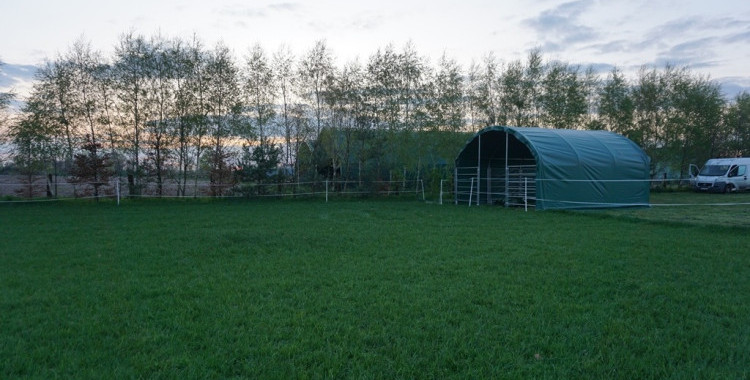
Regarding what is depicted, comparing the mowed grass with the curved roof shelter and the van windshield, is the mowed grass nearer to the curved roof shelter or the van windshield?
the curved roof shelter

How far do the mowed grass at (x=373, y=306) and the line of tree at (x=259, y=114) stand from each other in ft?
32.0

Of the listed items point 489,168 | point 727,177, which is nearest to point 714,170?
point 727,177

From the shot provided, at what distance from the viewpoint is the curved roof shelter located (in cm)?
1348

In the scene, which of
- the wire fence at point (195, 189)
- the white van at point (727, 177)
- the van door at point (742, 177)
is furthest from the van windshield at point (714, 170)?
the wire fence at point (195, 189)

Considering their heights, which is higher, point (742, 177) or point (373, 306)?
point (742, 177)

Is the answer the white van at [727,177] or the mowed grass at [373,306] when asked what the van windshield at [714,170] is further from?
the mowed grass at [373,306]

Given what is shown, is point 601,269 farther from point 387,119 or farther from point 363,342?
point 387,119

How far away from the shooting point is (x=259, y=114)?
1830cm

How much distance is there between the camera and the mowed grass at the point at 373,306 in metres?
2.83

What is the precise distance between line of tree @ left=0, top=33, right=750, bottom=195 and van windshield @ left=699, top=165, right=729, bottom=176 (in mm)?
6656

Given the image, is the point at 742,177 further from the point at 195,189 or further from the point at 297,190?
the point at 195,189

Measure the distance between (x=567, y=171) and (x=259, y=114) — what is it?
459 inches

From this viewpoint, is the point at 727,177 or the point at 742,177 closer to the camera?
the point at 727,177

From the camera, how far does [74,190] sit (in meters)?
16.2
